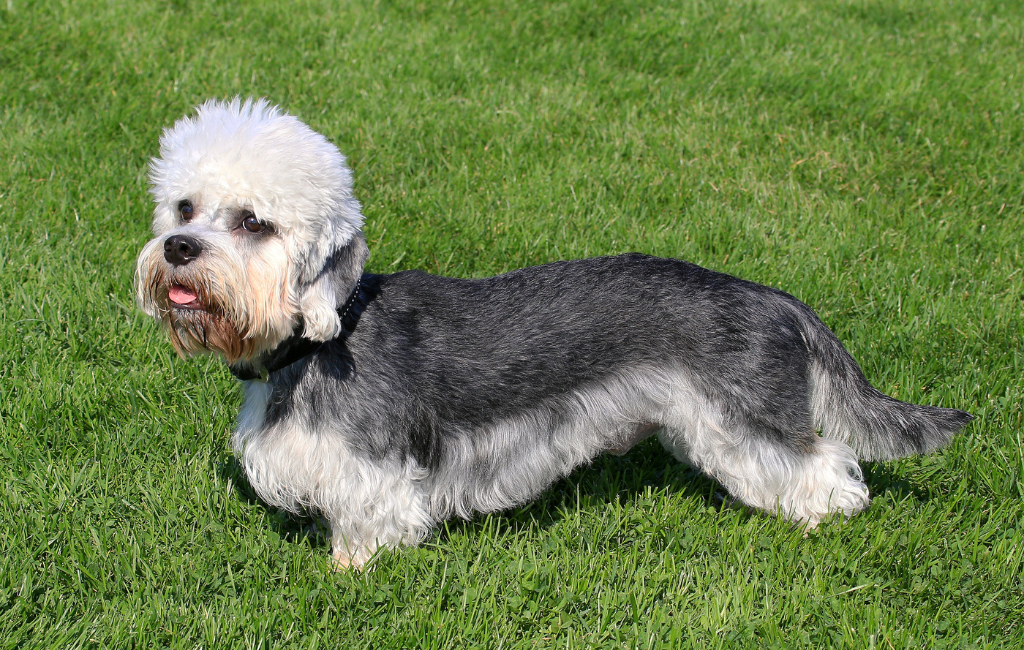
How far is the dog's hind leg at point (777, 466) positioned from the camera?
139 inches

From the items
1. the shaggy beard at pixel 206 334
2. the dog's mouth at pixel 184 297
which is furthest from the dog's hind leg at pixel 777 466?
the dog's mouth at pixel 184 297

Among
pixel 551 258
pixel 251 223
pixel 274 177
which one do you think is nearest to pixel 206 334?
pixel 251 223

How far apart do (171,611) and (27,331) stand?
7.09 ft

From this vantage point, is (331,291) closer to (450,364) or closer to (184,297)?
(184,297)

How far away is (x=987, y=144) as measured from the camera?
658 centimetres

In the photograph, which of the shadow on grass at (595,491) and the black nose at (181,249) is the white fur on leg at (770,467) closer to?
the shadow on grass at (595,491)

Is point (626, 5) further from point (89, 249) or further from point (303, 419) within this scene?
point (303, 419)

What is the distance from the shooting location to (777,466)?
3.56 m

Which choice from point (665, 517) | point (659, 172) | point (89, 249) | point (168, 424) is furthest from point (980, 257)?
point (89, 249)

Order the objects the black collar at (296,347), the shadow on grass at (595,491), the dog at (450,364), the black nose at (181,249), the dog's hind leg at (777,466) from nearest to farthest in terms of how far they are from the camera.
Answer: the black nose at (181,249) < the dog at (450,364) < the black collar at (296,347) < the dog's hind leg at (777,466) < the shadow on grass at (595,491)

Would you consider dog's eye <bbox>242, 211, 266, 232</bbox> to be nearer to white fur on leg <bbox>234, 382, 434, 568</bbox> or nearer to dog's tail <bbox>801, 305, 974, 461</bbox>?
white fur on leg <bbox>234, 382, 434, 568</bbox>

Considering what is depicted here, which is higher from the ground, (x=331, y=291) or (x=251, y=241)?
(x=251, y=241)

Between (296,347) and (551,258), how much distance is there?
2504mm

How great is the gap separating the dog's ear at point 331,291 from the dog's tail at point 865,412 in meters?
1.85
